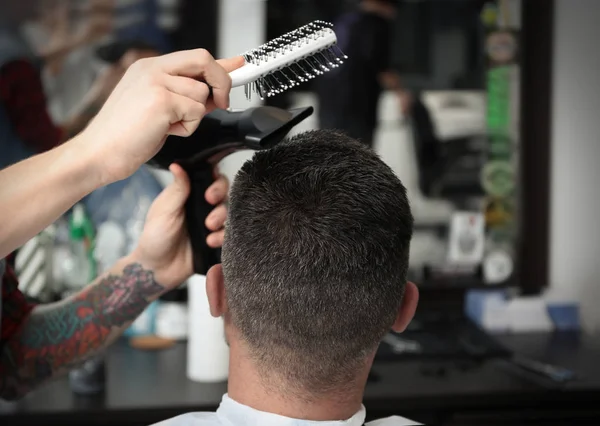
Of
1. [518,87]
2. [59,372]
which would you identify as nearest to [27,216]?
[59,372]

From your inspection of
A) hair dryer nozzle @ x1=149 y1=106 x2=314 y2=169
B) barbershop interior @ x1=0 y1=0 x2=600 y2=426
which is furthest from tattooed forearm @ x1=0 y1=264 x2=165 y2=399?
hair dryer nozzle @ x1=149 y1=106 x2=314 y2=169

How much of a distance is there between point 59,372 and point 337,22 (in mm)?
1784

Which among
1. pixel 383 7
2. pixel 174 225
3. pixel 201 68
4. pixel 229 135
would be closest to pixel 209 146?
pixel 229 135

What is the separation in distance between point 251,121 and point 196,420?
1.88ft

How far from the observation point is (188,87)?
1.13 meters

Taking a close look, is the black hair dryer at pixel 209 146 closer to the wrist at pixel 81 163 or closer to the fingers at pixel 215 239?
the fingers at pixel 215 239

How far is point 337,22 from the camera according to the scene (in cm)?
300

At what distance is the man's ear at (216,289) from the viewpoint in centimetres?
137

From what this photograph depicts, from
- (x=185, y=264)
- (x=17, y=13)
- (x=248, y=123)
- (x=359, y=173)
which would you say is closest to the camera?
(x=359, y=173)

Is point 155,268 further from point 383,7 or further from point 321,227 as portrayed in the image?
point 383,7

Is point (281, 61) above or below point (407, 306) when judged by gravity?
above

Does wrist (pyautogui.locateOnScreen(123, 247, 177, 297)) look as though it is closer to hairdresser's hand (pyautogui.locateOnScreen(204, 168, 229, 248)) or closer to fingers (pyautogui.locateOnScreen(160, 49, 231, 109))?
hairdresser's hand (pyautogui.locateOnScreen(204, 168, 229, 248))

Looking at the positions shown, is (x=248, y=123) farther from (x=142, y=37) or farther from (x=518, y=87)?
(x=518, y=87)

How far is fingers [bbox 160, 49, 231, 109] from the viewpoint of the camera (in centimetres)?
114
